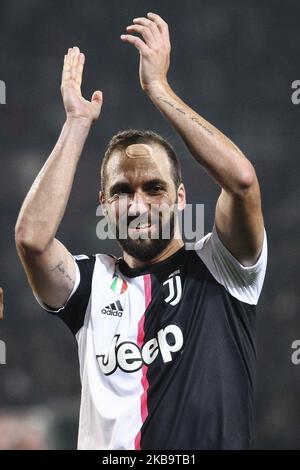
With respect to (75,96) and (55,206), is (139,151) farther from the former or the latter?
(55,206)

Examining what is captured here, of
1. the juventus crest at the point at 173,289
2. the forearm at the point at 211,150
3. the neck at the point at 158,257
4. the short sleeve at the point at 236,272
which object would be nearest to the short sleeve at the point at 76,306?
the neck at the point at 158,257

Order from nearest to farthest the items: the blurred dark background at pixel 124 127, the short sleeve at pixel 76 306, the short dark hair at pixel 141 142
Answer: the short sleeve at pixel 76 306, the short dark hair at pixel 141 142, the blurred dark background at pixel 124 127

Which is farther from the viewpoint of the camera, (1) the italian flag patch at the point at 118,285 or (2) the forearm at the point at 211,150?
(1) the italian flag patch at the point at 118,285

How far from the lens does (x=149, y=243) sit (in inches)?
86.2

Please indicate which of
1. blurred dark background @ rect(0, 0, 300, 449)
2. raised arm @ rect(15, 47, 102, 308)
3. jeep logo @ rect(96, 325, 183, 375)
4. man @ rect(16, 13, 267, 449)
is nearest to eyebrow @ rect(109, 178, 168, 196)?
man @ rect(16, 13, 267, 449)

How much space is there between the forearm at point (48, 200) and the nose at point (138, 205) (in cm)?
22

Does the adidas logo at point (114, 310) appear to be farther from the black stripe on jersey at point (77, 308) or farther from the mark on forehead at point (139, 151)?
the mark on forehead at point (139, 151)

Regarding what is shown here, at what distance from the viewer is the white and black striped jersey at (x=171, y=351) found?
6.40 feet

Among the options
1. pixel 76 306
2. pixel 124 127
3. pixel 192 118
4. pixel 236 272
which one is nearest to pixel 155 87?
pixel 192 118

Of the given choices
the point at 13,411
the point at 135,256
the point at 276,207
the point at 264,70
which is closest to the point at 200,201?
the point at 276,207

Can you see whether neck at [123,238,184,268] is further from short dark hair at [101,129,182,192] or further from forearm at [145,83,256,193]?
forearm at [145,83,256,193]

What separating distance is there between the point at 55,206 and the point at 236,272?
1.89ft

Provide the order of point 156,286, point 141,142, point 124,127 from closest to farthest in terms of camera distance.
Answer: point 156,286 → point 141,142 → point 124,127
